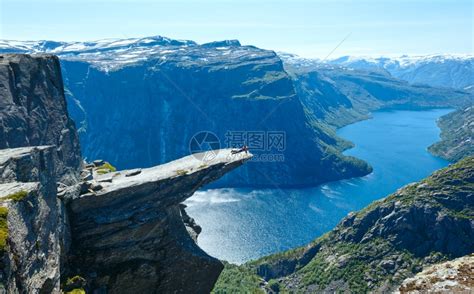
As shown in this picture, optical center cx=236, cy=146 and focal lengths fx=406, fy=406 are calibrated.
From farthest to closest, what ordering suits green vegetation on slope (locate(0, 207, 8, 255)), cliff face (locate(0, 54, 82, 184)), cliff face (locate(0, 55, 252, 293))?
cliff face (locate(0, 54, 82, 184))
cliff face (locate(0, 55, 252, 293))
green vegetation on slope (locate(0, 207, 8, 255))

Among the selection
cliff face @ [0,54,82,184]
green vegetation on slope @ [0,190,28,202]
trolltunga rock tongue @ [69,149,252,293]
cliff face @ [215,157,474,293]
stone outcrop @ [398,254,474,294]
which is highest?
cliff face @ [0,54,82,184]

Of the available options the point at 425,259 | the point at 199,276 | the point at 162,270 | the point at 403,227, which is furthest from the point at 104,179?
the point at 403,227

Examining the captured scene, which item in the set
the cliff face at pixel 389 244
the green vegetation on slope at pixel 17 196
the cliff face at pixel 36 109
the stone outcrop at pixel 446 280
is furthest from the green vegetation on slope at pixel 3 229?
the cliff face at pixel 389 244

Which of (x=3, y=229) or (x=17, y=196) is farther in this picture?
(x=17, y=196)

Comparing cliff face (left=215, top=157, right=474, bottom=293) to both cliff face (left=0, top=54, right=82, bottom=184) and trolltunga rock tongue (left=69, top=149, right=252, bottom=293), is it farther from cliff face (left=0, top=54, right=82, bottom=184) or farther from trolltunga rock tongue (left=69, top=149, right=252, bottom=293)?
cliff face (left=0, top=54, right=82, bottom=184)

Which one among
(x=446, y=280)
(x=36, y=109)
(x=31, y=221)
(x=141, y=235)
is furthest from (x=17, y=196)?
(x=446, y=280)


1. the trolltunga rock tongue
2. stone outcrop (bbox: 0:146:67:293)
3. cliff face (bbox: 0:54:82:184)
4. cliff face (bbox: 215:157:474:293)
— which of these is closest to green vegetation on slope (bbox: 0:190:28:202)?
stone outcrop (bbox: 0:146:67:293)

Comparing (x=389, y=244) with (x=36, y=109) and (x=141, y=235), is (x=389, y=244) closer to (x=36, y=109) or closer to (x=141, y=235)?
(x=141, y=235)
